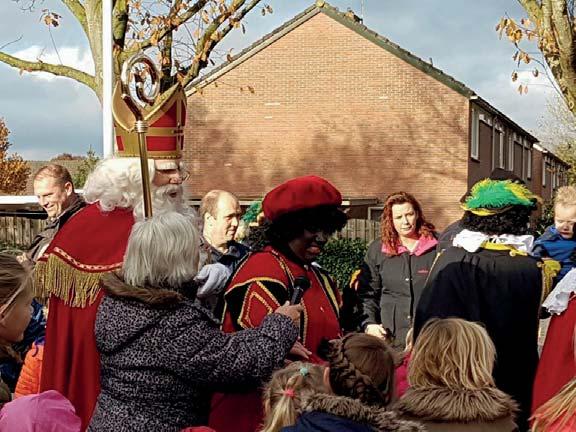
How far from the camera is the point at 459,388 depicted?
11.5 ft

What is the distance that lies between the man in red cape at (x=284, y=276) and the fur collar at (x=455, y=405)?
440 mm

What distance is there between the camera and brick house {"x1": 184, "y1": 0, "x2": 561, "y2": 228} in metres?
28.8

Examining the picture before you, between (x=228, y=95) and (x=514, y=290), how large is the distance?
2616 cm

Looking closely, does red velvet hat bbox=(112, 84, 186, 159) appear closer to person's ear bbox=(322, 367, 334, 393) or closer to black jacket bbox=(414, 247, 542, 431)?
black jacket bbox=(414, 247, 542, 431)

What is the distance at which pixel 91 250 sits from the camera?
409 centimetres

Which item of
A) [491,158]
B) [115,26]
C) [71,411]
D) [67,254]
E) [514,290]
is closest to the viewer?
[71,411]

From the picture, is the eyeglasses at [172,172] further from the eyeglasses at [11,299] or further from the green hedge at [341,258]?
the green hedge at [341,258]

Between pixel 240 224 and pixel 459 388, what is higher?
pixel 240 224

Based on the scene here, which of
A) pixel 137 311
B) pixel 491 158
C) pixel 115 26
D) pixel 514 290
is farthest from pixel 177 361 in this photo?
pixel 491 158

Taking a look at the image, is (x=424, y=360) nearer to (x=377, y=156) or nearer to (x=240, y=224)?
(x=240, y=224)

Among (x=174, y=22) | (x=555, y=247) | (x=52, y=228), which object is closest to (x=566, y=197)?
(x=555, y=247)

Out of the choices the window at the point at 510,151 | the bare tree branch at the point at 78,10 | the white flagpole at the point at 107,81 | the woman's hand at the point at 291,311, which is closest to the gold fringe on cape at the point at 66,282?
the woman's hand at the point at 291,311

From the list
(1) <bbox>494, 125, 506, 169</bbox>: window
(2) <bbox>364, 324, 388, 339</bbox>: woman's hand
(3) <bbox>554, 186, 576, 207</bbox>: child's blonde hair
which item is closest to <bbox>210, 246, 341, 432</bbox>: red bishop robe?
(2) <bbox>364, 324, 388, 339</bbox>: woman's hand

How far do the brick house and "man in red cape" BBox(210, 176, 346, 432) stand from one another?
977 inches
